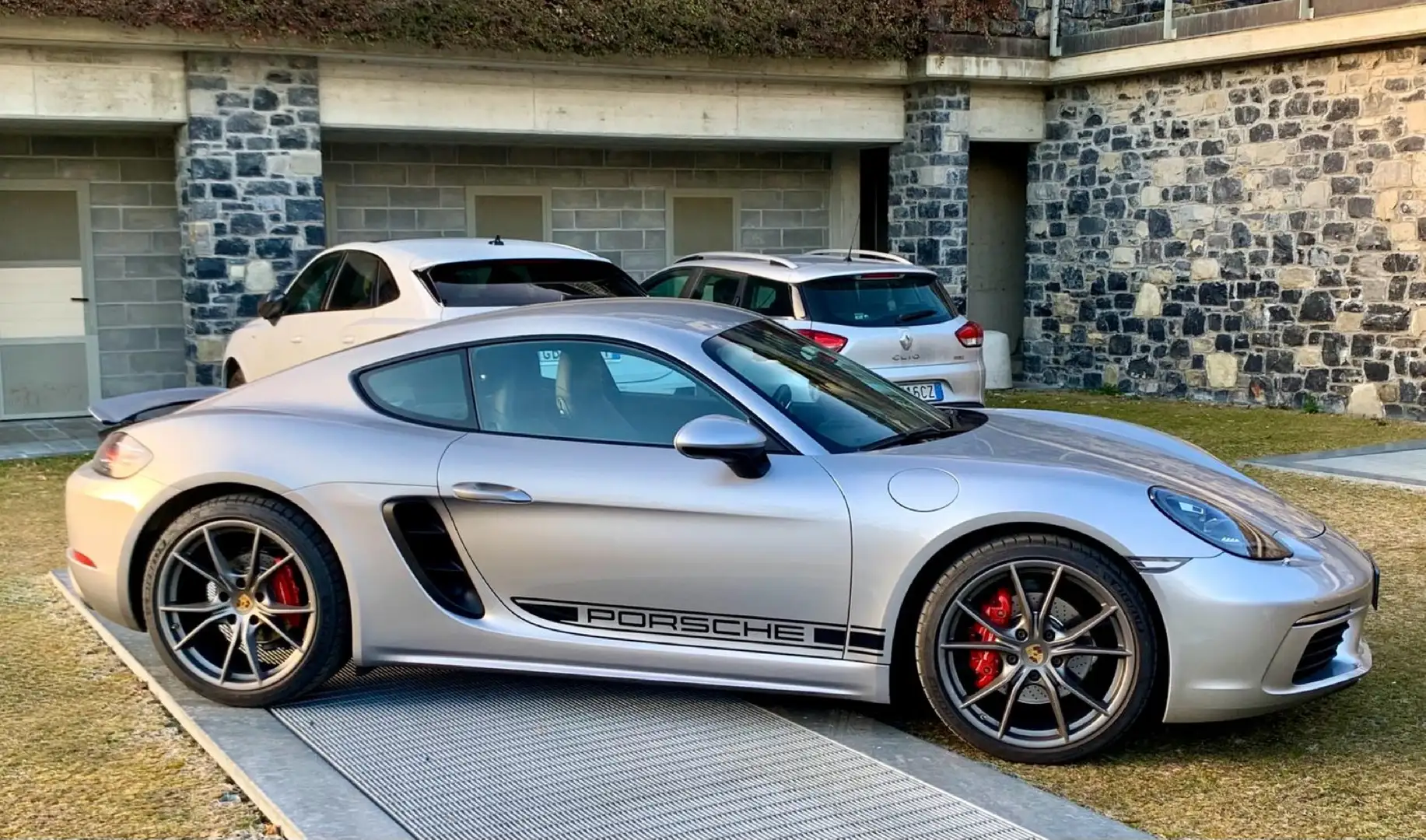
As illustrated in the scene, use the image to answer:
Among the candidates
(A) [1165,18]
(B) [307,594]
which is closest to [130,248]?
(B) [307,594]

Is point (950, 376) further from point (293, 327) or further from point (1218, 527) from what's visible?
point (1218, 527)

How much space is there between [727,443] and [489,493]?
84 cm

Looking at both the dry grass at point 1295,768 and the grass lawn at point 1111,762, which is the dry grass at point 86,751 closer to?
the grass lawn at point 1111,762

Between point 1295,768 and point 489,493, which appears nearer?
point 1295,768

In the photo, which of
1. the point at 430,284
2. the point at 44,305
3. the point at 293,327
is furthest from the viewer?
the point at 44,305

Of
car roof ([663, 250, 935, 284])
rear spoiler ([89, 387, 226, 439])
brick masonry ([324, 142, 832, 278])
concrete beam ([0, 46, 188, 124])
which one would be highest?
concrete beam ([0, 46, 188, 124])

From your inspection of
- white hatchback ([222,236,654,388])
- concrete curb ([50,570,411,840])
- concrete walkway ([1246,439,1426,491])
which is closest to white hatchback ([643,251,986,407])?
white hatchback ([222,236,654,388])

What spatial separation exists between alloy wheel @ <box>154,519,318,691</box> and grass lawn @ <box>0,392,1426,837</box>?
27 centimetres

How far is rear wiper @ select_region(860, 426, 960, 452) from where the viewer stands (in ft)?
15.0

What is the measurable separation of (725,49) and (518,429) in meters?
9.68

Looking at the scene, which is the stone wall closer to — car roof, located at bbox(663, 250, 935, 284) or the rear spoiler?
car roof, located at bbox(663, 250, 935, 284)

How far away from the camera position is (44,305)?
13.5 m

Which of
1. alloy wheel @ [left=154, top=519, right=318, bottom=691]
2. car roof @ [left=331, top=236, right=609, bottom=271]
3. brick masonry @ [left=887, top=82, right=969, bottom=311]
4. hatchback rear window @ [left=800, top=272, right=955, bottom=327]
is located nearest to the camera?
alloy wheel @ [left=154, top=519, right=318, bottom=691]

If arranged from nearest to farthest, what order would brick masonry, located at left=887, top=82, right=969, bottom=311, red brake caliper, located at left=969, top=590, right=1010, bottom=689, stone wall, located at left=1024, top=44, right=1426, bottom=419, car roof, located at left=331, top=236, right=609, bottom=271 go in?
1. red brake caliper, located at left=969, top=590, right=1010, bottom=689
2. car roof, located at left=331, top=236, right=609, bottom=271
3. stone wall, located at left=1024, top=44, right=1426, bottom=419
4. brick masonry, located at left=887, top=82, right=969, bottom=311
